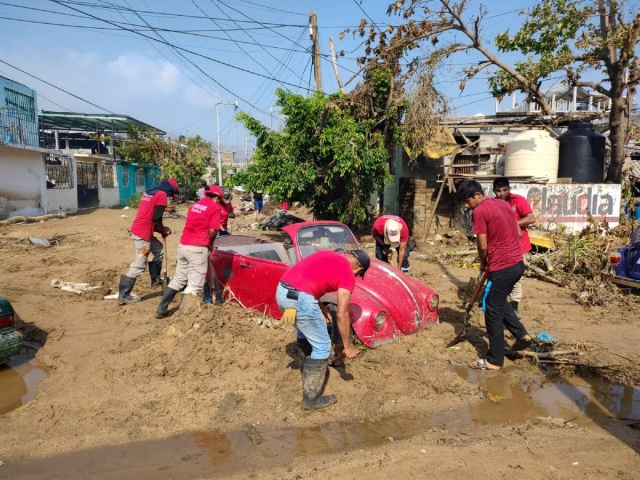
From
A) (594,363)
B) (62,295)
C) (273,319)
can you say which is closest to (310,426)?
(273,319)

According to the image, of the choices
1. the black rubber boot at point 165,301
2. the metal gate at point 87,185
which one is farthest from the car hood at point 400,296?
the metal gate at point 87,185

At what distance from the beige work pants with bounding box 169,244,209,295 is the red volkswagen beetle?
0.33 m

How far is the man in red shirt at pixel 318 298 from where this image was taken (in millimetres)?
3766

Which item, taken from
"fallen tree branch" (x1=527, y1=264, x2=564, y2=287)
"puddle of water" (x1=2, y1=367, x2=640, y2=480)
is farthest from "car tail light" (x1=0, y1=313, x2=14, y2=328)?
"fallen tree branch" (x1=527, y1=264, x2=564, y2=287)

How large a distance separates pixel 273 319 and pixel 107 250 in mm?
7937

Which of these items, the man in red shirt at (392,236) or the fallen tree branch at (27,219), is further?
the fallen tree branch at (27,219)

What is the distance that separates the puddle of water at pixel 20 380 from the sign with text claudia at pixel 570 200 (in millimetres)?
10608

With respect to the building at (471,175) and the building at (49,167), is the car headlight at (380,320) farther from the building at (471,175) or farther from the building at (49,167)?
the building at (49,167)

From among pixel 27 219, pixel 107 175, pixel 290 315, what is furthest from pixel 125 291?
pixel 107 175

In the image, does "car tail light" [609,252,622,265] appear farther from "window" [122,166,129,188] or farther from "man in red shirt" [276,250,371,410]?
"window" [122,166,129,188]

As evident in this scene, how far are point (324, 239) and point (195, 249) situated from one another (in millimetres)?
1664

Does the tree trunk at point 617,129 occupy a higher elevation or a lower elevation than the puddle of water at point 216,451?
higher

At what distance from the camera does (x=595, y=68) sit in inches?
452

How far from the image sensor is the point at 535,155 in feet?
40.0
